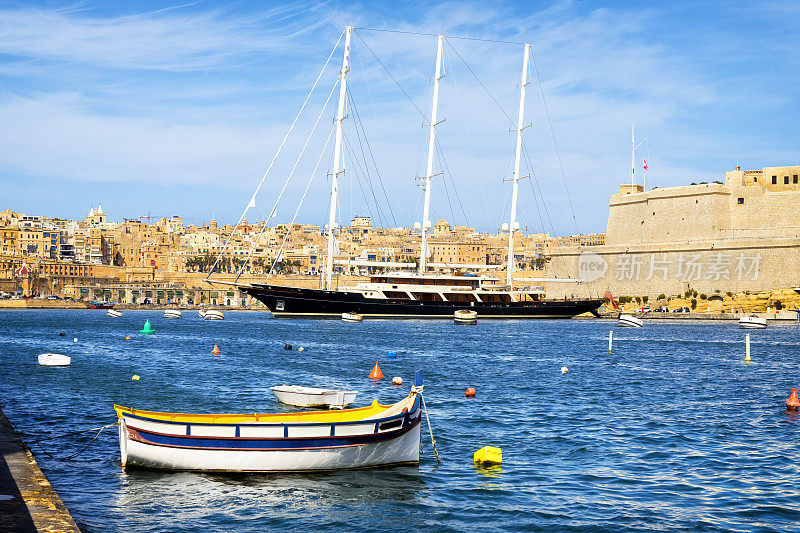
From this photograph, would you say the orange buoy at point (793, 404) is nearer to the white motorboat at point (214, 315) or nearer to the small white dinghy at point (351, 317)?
the small white dinghy at point (351, 317)

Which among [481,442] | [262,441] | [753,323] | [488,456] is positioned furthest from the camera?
[753,323]

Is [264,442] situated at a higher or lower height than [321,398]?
higher

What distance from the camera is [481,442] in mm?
14781

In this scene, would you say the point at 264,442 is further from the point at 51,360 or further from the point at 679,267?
the point at 679,267

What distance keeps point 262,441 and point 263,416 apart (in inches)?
36.1

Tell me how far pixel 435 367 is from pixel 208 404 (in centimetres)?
1072

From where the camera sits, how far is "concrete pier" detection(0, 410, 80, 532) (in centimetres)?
807

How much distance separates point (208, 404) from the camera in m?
18.8

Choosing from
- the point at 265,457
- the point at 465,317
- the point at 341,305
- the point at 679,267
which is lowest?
the point at 265,457

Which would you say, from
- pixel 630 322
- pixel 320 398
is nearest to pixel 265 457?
pixel 320 398

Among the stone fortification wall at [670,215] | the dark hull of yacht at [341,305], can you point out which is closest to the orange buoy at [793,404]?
the dark hull of yacht at [341,305]

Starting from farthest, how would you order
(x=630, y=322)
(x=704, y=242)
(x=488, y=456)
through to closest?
(x=704, y=242), (x=630, y=322), (x=488, y=456)

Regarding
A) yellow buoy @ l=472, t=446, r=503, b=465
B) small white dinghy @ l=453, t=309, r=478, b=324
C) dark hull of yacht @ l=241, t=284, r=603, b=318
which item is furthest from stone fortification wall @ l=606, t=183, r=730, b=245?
yellow buoy @ l=472, t=446, r=503, b=465

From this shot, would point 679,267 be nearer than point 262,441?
No
